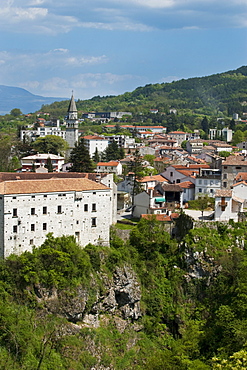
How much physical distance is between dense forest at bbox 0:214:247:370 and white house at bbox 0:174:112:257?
35.3 inches

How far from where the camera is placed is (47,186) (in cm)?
3994

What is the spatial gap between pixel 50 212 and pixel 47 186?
2.04m

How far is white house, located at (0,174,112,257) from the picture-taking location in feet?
122

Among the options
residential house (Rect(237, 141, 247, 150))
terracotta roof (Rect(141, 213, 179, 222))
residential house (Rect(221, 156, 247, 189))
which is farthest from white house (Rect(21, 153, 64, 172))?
residential house (Rect(237, 141, 247, 150))

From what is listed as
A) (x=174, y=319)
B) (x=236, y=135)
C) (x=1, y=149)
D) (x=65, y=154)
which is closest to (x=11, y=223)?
(x=174, y=319)

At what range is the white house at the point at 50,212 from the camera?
37.0 meters

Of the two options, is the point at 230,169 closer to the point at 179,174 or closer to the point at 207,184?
the point at 207,184

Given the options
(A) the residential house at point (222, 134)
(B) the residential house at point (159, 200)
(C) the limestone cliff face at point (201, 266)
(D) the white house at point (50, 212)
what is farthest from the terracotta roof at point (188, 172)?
(A) the residential house at point (222, 134)

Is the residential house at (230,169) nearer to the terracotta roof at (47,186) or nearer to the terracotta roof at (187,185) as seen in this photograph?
the terracotta roof at (187,185)

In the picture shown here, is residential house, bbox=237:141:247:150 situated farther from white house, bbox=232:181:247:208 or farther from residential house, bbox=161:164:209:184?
white house, bbox=232:181:247:208

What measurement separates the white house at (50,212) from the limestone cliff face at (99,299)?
3.21 metres

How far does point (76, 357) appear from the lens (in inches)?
1443

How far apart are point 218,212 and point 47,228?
17.4 metres

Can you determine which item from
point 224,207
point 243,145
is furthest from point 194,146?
point 224,207
